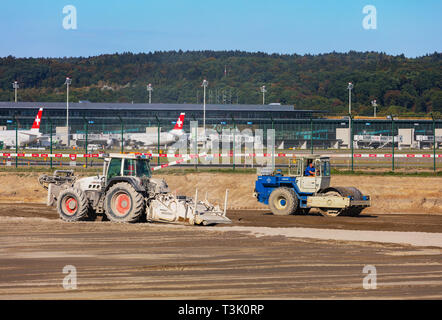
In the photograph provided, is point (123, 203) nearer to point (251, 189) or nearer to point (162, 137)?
point (251, 189)

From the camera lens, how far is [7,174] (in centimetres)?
3403

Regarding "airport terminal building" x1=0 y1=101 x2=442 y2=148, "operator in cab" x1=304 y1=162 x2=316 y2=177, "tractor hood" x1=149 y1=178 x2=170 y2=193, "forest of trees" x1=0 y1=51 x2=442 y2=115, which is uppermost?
"forest of trees" x1=0 y1=51 x2=442 y2=115

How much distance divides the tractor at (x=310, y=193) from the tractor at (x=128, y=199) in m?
4.10

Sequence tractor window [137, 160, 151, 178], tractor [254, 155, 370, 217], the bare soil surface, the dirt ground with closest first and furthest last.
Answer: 1. the bare soil surface
2. tractor window [137, 160, 151, 178]
3. tractor [254, 155, 370, 217]
4. the dirt ground

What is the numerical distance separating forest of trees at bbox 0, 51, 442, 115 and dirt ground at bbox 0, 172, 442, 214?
82.3 meters

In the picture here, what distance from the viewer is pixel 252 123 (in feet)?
137

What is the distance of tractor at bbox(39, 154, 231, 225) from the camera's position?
62.6 ft

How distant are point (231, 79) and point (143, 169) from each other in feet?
425

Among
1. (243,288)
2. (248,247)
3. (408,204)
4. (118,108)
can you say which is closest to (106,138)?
(408,204)

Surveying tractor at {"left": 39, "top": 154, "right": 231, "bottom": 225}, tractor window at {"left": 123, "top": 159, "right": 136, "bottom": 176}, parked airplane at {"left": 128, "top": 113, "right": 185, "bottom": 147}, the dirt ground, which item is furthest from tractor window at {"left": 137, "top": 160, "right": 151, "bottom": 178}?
parked airplane at {"left": 128, "top": 113, "right": 185, "bottom": 147}

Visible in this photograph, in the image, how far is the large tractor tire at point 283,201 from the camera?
23.1 metres

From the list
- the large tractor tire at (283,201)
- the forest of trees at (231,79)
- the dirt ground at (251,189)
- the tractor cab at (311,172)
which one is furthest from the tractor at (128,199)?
the forest of trees at (231,79)

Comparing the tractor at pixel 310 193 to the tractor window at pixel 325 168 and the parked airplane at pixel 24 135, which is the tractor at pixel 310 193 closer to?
the tractor window at pixel 325 168

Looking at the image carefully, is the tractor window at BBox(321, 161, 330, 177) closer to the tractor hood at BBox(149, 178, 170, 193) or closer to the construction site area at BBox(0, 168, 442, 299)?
the construction site area at BBox(0, 168, 442, 299)
